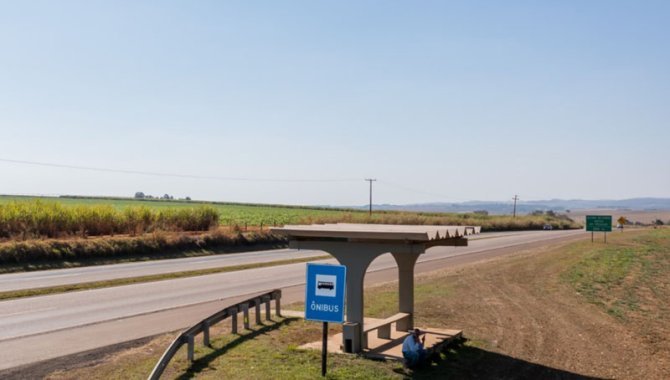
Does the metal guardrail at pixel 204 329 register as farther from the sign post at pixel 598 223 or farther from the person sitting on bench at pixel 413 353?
the sign post at pixel 598 223

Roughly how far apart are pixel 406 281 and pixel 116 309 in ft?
28.6

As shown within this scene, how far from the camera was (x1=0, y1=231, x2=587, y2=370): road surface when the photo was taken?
13.9 metres

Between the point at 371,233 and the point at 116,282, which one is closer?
the point at 371,233

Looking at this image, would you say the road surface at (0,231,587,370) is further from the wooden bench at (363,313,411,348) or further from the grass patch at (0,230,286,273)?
the wooden bench at (363,313,411,348)

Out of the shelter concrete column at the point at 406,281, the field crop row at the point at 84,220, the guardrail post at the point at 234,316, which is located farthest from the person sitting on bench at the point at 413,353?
the field crop row at the point at 84,220

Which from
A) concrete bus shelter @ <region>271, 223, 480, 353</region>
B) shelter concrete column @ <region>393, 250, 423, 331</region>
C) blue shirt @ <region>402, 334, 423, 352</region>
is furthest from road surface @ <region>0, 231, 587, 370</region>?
blue shirt @ <region>402, 334, 423, 352</region>

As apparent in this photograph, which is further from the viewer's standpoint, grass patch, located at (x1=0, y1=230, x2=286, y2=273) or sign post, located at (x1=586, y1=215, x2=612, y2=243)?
sign post, located at (x1=586, y1=215, x2=612, y2=243)

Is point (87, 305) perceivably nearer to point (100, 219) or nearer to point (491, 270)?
point (491, 270)

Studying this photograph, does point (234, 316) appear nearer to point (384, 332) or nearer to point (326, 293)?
point (384, 332)

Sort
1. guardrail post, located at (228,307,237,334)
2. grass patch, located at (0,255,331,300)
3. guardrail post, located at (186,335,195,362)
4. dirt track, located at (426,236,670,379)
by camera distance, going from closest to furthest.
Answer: guardrail post, located at (186,335,195,362)
dirt track, located at (426,236,670,379)
guardrail post, located at (228,307,237,334)
grass patch, located at (0,255,331,300)

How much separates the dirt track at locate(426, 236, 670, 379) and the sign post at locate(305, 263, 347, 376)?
9.85 ft

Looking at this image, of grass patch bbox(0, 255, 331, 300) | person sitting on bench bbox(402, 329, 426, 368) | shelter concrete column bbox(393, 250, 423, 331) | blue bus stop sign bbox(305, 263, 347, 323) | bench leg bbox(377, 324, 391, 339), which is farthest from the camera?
grass patch bbox(0, 255, 331, 300)

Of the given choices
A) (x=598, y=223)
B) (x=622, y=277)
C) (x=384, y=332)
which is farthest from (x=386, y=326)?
(x=598, y=223)

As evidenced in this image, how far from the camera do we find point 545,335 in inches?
597
